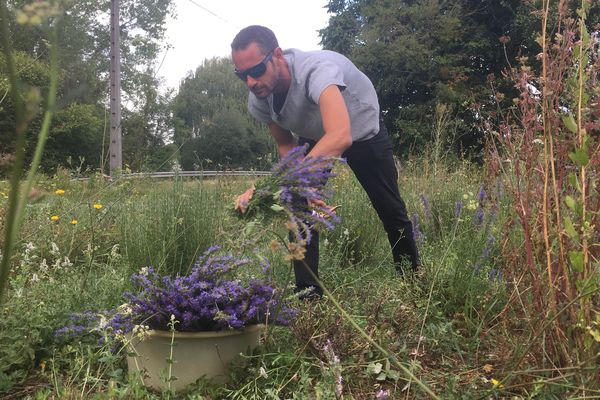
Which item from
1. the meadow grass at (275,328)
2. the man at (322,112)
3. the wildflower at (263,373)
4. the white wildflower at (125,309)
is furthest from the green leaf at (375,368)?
the man at (322,112)

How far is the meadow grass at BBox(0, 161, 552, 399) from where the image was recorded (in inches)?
70.2

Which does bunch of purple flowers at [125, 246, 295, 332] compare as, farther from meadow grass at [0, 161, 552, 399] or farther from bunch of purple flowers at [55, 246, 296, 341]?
meadow grass at [0, 161, 552, 399]

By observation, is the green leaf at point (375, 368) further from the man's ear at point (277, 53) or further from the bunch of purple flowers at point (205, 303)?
the man's ear at point (277, 53)

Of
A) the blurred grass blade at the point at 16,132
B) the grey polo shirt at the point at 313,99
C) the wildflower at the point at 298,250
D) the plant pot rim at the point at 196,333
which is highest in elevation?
the grey polo shirt at the point at 313,99

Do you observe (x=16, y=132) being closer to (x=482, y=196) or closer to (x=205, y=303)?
(x=205, y=303)

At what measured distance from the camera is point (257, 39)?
2.65 m

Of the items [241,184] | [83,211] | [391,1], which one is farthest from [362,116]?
[391,1]

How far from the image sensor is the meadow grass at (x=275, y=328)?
178 cm

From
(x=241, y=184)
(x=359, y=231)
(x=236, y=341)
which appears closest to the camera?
(x=236, y=341)

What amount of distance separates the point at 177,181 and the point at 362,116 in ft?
3.72

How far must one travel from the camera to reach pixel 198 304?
1806 mm

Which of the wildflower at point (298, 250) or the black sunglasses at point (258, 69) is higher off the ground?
the black sunglasses at point (258, 69)

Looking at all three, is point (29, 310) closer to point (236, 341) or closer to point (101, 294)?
point (101, 294)

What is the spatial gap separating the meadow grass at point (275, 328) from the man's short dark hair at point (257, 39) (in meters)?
0.82
